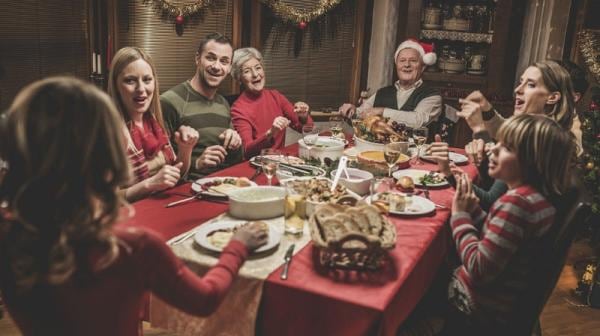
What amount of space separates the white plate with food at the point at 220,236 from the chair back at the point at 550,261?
72 centimetres

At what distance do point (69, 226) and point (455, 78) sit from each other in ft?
13.7

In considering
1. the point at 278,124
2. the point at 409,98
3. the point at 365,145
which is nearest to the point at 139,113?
the point at 278,124

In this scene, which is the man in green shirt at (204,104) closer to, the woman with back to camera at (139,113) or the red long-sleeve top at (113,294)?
the woman with back to camera at (139,113)

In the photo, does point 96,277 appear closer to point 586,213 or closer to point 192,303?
point 192,303

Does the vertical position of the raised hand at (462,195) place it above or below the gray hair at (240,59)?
below

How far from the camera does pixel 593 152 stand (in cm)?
319

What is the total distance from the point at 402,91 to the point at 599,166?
1.36m

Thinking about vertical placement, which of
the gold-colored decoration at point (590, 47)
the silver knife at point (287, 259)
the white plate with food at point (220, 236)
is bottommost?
the silver knife at point (287, 259)

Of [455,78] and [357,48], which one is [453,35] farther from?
[357,48]

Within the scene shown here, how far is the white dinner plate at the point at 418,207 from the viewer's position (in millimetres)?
1870

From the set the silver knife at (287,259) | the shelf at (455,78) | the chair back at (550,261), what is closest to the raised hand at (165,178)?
the silver knife at (287,259)

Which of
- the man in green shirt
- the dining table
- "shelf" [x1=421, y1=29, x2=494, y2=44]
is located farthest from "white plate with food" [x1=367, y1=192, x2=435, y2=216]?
"shelf" [x1=421, y1=29, x2=494, y2=44]

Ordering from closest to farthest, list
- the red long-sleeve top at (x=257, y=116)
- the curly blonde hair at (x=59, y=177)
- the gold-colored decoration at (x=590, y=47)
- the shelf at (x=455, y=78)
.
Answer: the curly blonde hair at (x=59, y=177)
the red long-sleeve top at (x=257, y=116)
the gold-colored decoration at (x=590, y=47)
the shelf at (x=455, y=78)

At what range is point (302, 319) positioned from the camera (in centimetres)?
132
